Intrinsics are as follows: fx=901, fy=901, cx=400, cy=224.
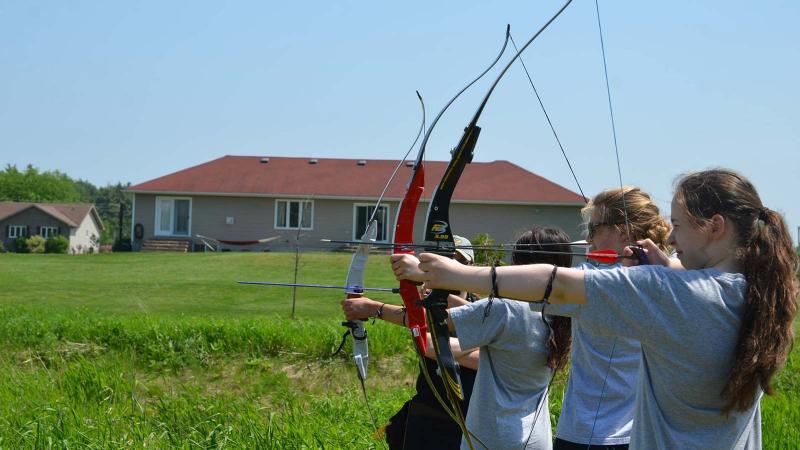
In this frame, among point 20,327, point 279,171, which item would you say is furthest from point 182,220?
point 20,327

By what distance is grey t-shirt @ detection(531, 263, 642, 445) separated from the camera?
3170 mm

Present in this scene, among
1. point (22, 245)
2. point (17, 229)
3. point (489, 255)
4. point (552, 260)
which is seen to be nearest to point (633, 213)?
point (552, 260)

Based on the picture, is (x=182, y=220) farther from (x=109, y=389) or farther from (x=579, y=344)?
(x=579, y=344)

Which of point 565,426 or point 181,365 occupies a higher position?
point 565,426

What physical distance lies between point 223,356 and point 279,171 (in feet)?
77.9

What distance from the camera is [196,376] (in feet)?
31.6

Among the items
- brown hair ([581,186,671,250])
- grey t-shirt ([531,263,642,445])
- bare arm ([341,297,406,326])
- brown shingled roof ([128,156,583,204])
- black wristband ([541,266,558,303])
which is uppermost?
brown shingled roof ([128,156,583,204])

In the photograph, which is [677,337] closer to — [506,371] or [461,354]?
[506,371]

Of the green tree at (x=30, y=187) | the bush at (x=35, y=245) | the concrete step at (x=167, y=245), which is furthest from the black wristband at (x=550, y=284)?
the green tree at (x=30, y=187)

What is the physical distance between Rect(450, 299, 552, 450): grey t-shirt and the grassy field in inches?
92.0

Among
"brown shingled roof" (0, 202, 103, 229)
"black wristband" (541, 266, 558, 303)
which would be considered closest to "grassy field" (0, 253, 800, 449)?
"black wristband" (541, 266, 558, 303)

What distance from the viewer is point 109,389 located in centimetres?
770

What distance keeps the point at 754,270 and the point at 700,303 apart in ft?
0.65

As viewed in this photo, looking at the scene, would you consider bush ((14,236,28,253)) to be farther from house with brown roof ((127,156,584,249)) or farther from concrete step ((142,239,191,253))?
concrete step ((142,239,191,253))
